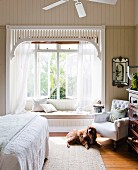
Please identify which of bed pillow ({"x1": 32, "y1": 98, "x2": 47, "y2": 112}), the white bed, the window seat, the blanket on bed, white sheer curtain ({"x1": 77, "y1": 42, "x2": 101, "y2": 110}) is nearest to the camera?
the white bed

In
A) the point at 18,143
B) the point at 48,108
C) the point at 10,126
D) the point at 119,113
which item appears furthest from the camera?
the point at 48,108

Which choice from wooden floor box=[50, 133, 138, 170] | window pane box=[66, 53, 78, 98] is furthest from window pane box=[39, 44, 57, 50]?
wooden floor box=[50, 133, 138, 170]

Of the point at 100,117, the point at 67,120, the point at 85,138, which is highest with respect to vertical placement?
the point at 100,117

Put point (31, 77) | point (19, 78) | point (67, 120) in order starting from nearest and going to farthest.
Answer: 1. point (67, 120)
2. point (19, 78)
3. point (31, 77)

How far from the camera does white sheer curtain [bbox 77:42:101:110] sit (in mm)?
6000

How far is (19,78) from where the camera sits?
6.02 metres

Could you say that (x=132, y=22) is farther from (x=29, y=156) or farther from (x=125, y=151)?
(x=29, y=156)

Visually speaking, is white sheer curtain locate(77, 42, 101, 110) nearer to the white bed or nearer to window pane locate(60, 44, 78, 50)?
window pane locate(60, 44, 78, 50)

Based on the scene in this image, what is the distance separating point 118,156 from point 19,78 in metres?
3.44

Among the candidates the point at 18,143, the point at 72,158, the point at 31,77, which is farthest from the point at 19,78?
the point at 18,143

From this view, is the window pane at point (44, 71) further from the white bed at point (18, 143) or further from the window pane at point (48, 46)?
the white bed at point (18, 143)

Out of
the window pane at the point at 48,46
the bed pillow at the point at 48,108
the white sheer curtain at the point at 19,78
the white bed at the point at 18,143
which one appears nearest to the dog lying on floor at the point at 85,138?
the bed pillow at the point at 48,108

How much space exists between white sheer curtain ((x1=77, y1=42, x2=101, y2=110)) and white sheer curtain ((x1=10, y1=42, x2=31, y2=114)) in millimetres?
1518

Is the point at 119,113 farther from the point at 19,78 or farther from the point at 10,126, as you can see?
the point at 19,78
